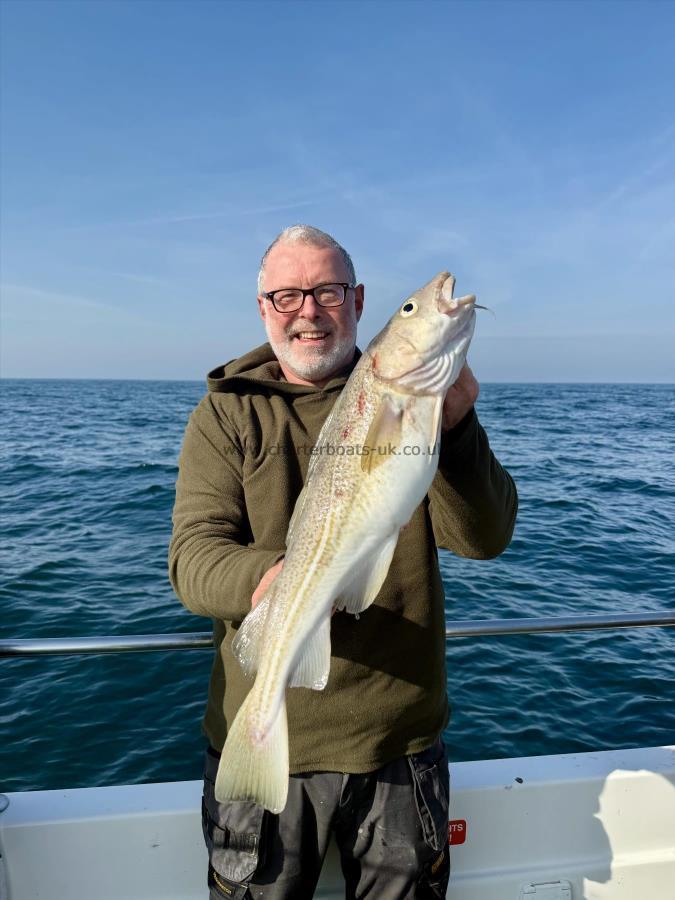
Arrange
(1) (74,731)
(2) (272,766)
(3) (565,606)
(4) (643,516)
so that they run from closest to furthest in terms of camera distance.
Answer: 1. (2) (272,766)
2. (1) (74,731)
3. (3) (565,606)
4. (4) (643,516)

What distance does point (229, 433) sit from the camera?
110 inches

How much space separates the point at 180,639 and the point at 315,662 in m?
1.21

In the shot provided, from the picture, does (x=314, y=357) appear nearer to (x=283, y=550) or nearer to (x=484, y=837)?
(x=283, y=550)

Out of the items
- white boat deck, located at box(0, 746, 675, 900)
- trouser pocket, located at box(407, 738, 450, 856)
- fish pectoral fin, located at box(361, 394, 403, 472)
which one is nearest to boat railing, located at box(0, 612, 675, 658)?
trouser pocket, located at box(407, 738, 450, 856)

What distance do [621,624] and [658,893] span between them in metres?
1.41

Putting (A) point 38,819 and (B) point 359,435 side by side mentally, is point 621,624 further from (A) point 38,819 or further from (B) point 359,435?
(A) point 38,819

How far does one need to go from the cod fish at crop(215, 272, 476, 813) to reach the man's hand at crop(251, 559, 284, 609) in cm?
3

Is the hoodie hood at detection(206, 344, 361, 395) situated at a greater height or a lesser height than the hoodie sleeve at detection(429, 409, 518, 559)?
greater

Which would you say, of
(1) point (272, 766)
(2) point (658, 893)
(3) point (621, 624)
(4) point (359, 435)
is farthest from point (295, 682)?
(2) point (658, 893)

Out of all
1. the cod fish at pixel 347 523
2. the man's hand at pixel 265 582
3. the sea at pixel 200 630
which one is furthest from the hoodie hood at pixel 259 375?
the sea at pixel 200 630

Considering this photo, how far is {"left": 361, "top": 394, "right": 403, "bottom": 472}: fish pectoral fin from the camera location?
7.10ft

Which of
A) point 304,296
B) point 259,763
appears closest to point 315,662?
point 259,763

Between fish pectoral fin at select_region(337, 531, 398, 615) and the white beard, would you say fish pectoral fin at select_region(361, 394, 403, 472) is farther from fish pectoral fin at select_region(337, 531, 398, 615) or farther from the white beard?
the white beard

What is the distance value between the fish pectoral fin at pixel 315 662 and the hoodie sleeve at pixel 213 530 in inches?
10.8
